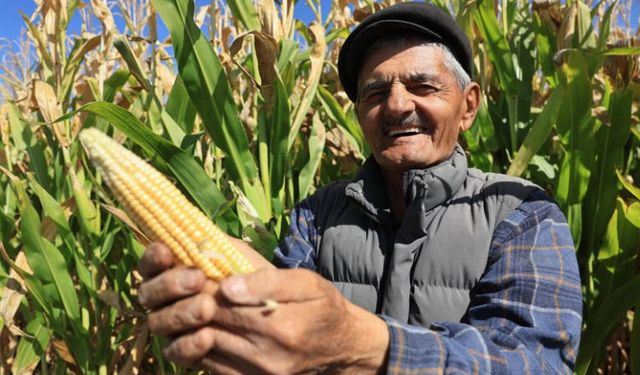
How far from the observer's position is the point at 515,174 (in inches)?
67.6

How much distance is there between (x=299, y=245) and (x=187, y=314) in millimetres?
737

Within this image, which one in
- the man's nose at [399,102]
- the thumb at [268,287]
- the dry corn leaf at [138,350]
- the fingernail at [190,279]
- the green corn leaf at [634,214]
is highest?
the man's nose at [399,102]

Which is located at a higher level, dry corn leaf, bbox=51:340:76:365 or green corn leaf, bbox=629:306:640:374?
dry corn leaf, bbox=51:340:76:365

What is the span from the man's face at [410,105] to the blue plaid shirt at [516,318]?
28 cm

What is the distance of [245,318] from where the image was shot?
76 centimetres

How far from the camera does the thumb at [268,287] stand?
29.3 inches

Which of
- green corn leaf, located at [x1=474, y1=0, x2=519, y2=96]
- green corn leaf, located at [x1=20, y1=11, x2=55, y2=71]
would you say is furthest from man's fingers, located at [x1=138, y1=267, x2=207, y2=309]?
green corn leaf, located at [x1=20, y1=11, x2=55, y2=71]

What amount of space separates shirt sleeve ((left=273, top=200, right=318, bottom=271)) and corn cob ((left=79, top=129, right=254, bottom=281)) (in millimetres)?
616

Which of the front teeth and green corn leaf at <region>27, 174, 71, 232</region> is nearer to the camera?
the front teeth

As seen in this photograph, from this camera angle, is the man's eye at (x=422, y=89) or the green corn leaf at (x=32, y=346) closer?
the man's eye at (x=422, y=89)

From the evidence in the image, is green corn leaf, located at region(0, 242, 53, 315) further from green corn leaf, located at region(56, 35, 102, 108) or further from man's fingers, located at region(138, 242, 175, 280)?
man's fingers, located at region(138, 242, 175, 280)

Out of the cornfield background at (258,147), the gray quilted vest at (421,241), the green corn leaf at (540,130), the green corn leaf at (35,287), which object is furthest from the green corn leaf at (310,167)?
the green corn leaf at (35,287)

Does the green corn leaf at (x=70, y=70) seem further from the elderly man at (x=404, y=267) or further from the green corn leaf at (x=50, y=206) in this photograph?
the elderly man at (x=404, y=267)

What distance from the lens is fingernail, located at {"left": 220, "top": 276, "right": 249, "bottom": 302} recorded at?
2.44 ft
